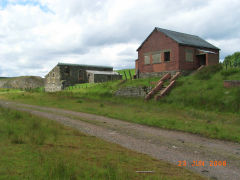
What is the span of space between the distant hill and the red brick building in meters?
43.2

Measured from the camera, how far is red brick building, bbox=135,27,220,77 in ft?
90.9

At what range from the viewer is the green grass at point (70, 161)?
4422 mm

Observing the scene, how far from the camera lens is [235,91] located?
16.9 m

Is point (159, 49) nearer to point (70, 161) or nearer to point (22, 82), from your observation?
point (70, 161)

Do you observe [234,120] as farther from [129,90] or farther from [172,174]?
[129,90]

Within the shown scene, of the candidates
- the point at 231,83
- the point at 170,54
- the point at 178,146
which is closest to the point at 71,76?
the point at 170,54

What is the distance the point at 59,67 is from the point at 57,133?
4169 cm

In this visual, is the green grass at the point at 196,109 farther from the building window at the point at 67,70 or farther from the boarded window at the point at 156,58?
the building window at the point at 67,70

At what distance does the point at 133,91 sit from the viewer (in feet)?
81.0

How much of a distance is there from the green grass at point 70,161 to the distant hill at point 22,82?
60.5 metres

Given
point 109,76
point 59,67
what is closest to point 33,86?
point 59,67

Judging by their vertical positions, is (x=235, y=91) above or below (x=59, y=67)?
below

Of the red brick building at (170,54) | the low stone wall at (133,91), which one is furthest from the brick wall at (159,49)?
the low stone wall at (133,91)
